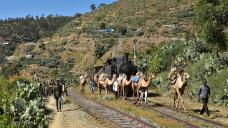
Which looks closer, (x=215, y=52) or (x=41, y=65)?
(x=215, y=52)

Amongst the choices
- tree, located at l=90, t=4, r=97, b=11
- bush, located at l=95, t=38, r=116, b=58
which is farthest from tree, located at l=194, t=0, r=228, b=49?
tree, located at l=90, t=4, r=97, b=11

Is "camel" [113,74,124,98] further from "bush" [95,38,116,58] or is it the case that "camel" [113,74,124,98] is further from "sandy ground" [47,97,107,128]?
"bush" [95,38,116,58]

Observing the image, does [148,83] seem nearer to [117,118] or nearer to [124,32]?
[117,118]

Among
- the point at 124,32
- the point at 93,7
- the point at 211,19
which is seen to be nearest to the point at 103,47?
the point at 124,32

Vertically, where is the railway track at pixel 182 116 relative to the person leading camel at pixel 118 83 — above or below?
below

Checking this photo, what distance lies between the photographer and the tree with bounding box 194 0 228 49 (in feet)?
112

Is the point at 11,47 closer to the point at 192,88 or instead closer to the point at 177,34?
the point at 177,34

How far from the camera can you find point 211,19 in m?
34.4

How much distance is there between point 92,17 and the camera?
145m

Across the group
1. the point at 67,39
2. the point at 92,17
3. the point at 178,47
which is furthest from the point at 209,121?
the point at 92,17

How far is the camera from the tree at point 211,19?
3416 cm

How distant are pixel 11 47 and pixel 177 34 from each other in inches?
3176

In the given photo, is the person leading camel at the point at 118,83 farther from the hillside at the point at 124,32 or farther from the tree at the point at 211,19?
the hillside at the point at 124,32

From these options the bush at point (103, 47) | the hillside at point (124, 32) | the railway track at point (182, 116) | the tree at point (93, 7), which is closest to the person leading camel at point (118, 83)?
the railway track at point (182, 116)
